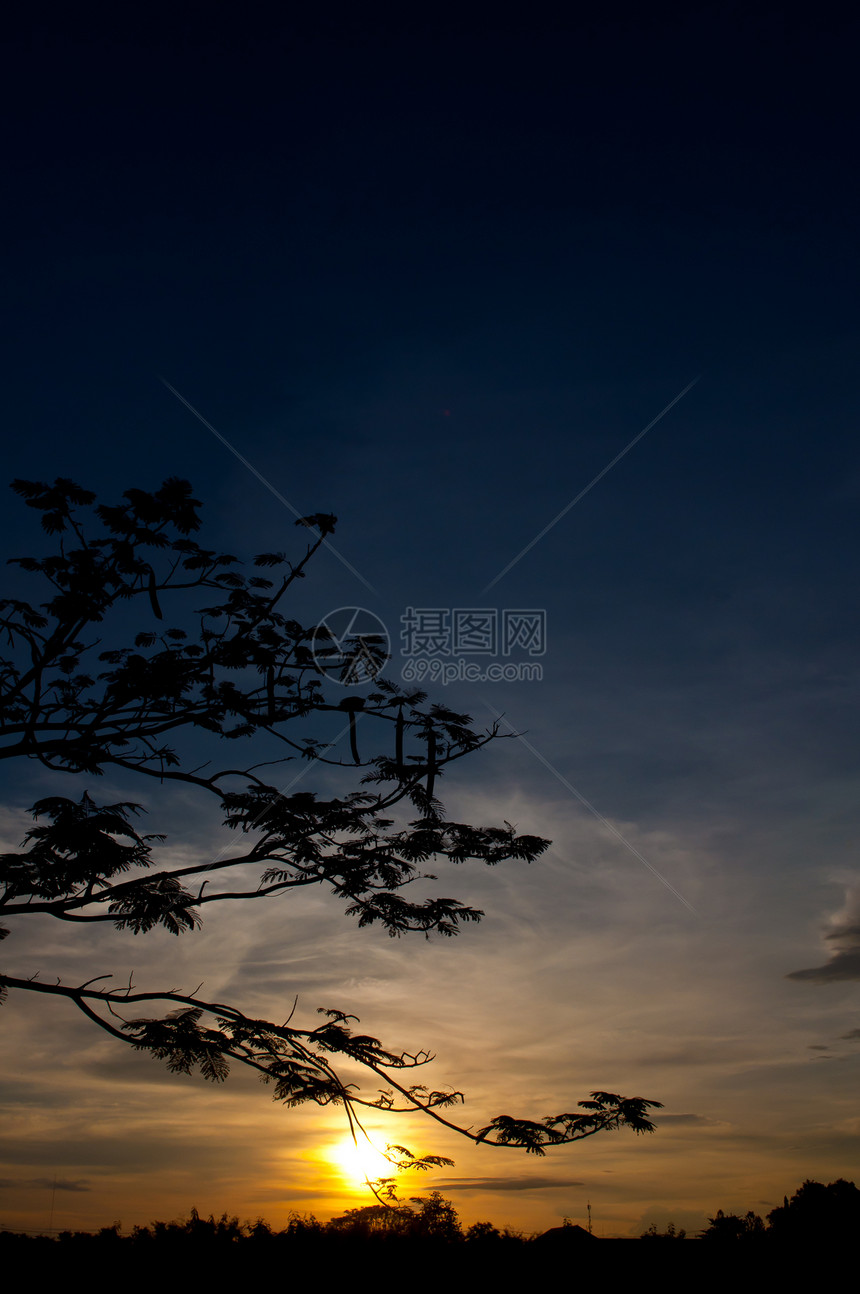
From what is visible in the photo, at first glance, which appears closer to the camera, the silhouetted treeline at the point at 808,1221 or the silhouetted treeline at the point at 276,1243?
the silhouetted treeline at the point at 276,1243

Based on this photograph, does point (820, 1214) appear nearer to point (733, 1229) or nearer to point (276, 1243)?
point (733, 1229)

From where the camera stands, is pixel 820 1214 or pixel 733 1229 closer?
pixel 733 1229

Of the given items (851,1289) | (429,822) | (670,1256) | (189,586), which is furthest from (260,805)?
(851,1289)

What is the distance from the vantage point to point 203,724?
1323 cm

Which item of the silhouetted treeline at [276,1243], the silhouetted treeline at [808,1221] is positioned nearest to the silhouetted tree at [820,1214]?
the silhouetted treeline at [808,1221]

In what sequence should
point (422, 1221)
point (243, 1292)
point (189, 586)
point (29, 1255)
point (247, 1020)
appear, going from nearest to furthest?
point (243, 1292) → point (29, 1255) → point (247, 1020) → point (189, 586) → point (422, 1221)

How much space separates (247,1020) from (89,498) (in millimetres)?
7685

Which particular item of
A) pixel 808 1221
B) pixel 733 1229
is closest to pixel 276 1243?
pixel 733 1229

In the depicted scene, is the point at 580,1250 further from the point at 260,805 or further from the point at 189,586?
the point at 189,586

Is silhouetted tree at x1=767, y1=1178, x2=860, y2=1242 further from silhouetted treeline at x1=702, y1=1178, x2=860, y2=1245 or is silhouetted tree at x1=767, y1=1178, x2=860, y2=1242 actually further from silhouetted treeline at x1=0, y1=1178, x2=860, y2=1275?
silhouetted treeline at x1=0, y1=1178, x2=860, y2=1275

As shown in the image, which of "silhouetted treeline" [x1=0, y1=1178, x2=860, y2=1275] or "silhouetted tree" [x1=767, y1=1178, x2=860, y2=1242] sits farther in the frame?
"silhouetted tree" [x1=767, y1=1178, x2=860, y2=1242]

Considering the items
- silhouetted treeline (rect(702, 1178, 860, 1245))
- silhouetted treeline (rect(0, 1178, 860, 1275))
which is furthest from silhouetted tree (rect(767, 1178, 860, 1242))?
silhouetted treeline (rect(0, 1178, 860, 1275))

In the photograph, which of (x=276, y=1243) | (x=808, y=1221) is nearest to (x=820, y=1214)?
(x=808, y=1221)

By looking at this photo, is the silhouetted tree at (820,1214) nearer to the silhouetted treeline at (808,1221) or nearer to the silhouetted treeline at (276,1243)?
the silhouetted treeline at (808,1221)
